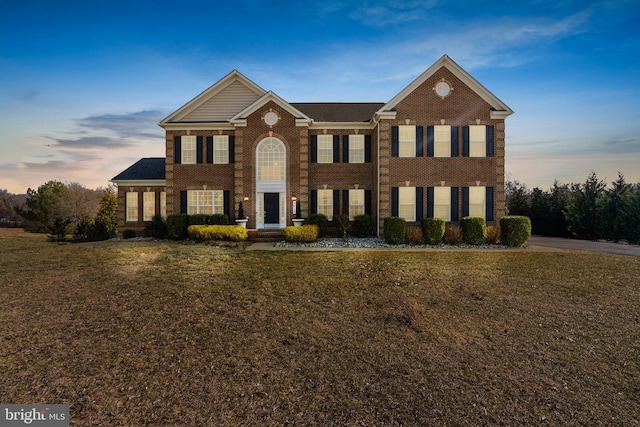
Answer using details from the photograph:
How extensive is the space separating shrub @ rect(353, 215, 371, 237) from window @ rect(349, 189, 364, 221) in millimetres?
1115

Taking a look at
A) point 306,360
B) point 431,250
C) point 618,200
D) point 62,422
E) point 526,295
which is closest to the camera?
point 62,422

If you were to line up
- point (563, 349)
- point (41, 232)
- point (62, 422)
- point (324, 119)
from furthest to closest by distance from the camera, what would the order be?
1. point (41, 232)
2. point (324, 119)
3. point (563, 349)
4. point (62, 422)

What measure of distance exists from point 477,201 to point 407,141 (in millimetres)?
5371

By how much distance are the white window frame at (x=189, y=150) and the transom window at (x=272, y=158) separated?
4230 millimetres

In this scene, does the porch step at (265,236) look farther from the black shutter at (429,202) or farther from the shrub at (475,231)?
the shrub at (475,231)

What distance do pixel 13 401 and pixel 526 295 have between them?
10865 millimetres

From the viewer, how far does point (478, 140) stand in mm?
20000

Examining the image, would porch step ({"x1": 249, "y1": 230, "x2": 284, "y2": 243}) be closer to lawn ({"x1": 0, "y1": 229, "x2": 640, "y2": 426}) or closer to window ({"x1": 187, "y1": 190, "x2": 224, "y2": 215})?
window ({"x1": 187, "y1": 190, "x2": 224, "y2": 215})

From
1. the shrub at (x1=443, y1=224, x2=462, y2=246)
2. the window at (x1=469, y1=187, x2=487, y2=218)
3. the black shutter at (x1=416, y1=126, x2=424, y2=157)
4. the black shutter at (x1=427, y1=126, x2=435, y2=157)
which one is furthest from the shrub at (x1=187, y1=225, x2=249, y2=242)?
the window at (x1=469, y1=187, x2=487, y2=218)

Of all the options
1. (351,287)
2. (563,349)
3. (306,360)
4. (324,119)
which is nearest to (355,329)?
(306,360)

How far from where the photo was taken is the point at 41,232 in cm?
3269

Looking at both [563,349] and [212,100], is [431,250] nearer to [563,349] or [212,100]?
[563,349]

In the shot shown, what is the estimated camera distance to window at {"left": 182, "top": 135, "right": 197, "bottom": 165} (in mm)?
21797

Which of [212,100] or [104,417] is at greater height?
[212,100]
